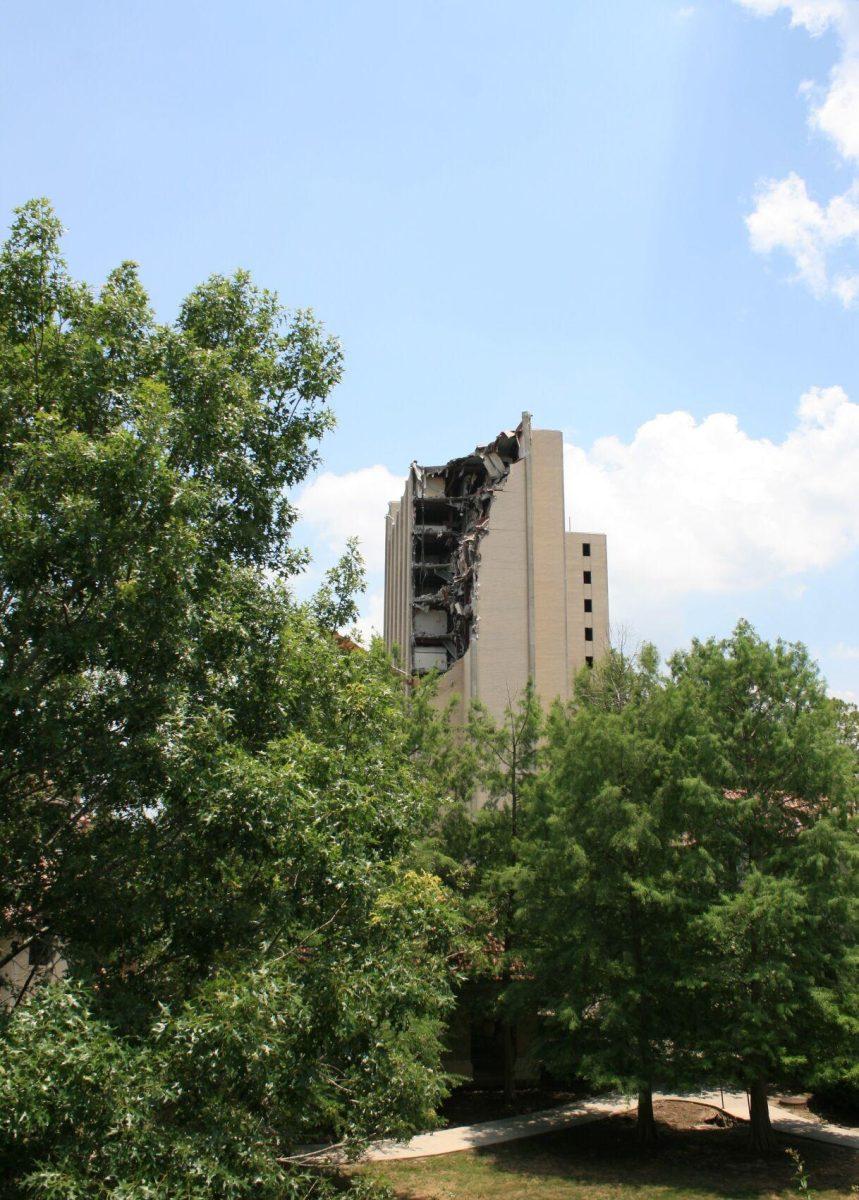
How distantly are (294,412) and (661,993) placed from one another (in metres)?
15.0

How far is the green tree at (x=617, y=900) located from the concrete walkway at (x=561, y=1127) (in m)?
2.66

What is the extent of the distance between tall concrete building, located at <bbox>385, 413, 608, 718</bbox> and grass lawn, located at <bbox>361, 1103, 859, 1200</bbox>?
928 inches

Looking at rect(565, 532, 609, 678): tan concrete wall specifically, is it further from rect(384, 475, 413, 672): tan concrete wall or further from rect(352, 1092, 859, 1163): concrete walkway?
rect(352, 1092, 859, 1163): concrete walkway

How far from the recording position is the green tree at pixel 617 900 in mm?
19812

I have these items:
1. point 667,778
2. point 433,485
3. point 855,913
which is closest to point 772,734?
point 667,778

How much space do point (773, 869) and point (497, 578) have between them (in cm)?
2827

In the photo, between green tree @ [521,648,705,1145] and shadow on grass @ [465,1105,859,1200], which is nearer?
shadow on grass @ [465,1105,859,1200]

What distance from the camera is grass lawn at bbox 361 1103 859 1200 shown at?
17.5 meters

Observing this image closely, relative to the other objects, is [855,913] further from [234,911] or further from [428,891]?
[234,911]

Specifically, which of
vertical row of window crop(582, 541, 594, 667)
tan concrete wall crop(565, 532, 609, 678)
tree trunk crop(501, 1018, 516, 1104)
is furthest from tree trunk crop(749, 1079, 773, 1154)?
vertical row of window crop(582, 541, 594, 667)

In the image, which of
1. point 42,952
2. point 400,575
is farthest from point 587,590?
point 42,952

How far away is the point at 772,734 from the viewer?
20703 mm

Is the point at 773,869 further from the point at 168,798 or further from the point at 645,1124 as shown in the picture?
the point at 168,798

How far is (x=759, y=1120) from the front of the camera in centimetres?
2012
